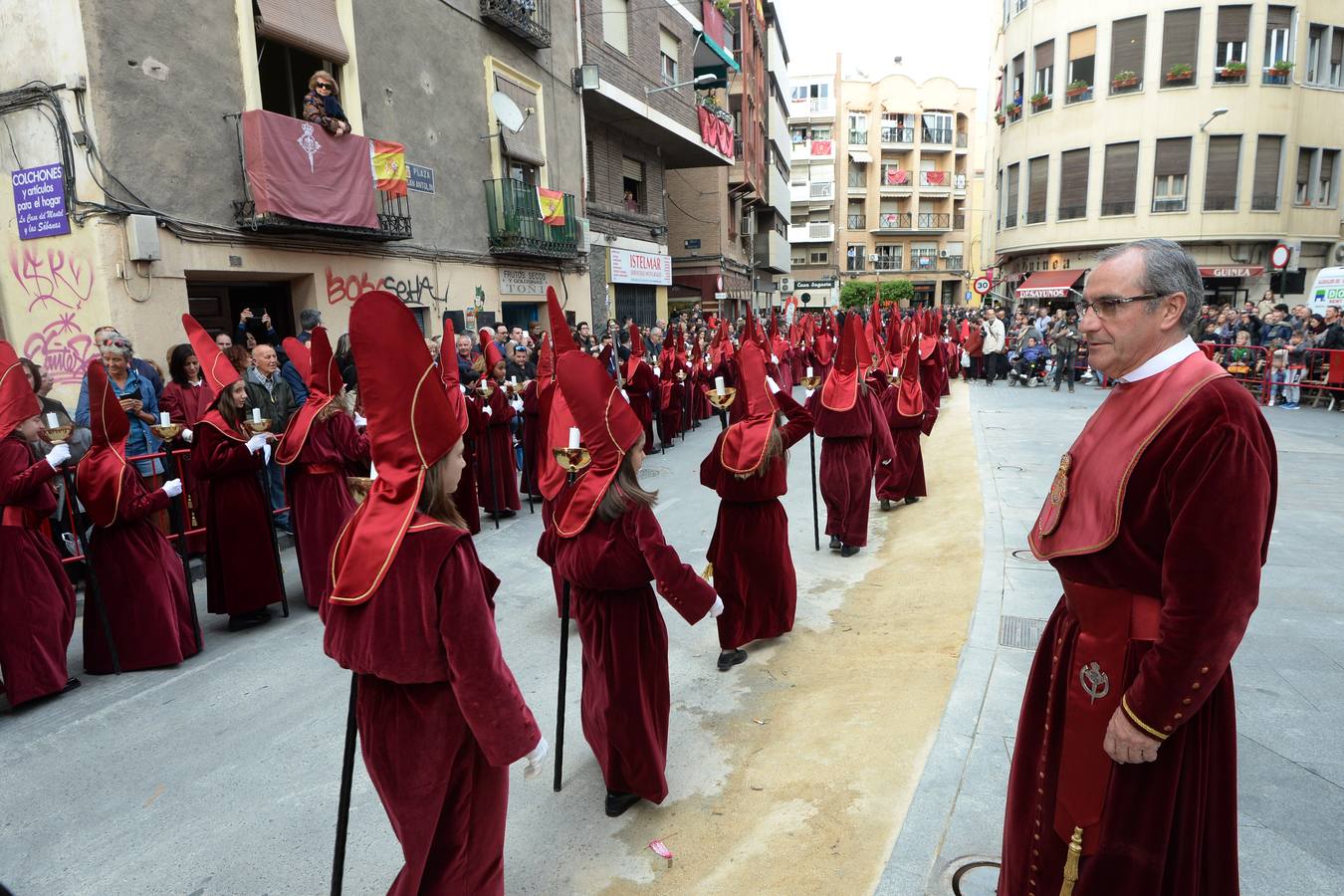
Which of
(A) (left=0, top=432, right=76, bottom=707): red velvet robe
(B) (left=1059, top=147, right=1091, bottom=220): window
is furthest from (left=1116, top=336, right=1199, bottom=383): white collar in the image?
(B) (left=1059, top=147, right=1091, bottom=220): window

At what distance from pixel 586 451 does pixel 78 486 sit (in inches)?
142

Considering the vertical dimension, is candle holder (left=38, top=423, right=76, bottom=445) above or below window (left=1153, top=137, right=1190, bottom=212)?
below

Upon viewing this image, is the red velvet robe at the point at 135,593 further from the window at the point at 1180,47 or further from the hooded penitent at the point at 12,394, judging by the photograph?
the window at the point at 1180,47

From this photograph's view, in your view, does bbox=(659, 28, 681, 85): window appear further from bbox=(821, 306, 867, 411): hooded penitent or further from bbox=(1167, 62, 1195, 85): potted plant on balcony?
bbox=(1167, 62, 1195, 85): potted plant on balcony

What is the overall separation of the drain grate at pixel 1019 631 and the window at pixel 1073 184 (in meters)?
31.7

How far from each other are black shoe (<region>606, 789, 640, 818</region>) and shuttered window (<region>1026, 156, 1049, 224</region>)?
3522 cm

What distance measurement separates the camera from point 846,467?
24.5 ft

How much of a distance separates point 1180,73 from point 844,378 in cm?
3013

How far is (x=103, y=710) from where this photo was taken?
4.77 meters

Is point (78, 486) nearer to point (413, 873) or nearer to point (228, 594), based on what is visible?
point (228, 594)

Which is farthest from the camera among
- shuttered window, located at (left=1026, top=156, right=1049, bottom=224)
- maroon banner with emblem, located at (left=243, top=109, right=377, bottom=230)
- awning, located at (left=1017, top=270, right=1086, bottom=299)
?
shuttered window, located at (left=1026, top=156, right=1049, bottom=224)

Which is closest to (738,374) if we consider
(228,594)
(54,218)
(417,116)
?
(228,594)

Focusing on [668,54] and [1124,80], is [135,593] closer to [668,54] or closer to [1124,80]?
[668,54]

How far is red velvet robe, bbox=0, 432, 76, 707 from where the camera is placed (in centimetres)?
462
